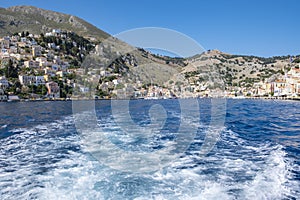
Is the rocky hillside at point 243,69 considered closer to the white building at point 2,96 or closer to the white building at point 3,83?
the white building at point 3,83

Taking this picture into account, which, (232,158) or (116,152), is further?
(116,152)

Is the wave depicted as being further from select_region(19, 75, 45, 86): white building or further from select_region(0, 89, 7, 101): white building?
select_region(19, 75, 45, 86): white building

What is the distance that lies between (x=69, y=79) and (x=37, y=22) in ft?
316

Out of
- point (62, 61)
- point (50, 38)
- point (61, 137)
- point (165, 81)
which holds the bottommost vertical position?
point (61, 137)

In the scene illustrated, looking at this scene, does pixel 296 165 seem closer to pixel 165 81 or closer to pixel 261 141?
pixel 261 141

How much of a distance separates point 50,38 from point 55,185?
Answer: 11822cm

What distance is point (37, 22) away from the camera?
146375mm

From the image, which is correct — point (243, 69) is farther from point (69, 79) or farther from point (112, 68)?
point (69, 79)

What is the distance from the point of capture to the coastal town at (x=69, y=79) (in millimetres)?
61375

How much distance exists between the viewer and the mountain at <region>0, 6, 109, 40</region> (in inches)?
5154

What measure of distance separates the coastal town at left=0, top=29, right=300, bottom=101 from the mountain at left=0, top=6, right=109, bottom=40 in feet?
88.4

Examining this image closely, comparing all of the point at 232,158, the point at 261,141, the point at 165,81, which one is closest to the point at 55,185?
the point at 232,158

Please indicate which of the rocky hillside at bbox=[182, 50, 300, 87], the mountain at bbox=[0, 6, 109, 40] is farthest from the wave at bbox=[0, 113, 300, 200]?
the mountain at bbox=[0, 6, 109, 40]

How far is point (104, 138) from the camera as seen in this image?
8.28 m
